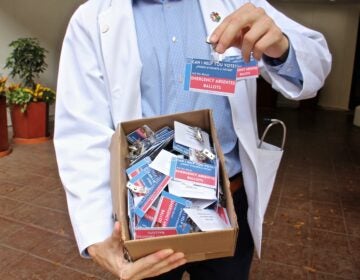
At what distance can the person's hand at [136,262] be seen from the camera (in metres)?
0.60

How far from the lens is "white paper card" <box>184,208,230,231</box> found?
0.60 metres

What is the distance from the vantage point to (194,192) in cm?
64

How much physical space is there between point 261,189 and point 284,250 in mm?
1655

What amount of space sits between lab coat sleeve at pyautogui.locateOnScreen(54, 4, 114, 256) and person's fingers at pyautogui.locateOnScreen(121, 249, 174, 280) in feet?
0.40

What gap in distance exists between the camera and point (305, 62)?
2.35 ft

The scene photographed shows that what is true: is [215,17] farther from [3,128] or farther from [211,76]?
[3,128]

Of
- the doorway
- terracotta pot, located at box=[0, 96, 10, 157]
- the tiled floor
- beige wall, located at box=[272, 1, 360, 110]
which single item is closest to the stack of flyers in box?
the tiled floor

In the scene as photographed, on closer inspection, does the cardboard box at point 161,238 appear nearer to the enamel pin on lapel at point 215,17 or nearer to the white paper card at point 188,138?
the white paper card at point 188,138

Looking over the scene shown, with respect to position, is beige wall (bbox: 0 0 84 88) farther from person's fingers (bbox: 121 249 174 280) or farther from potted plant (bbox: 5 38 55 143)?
person's fingers (bbox: 121 249 174 280)

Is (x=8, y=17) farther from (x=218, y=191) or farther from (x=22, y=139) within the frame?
(x=218, y=191)

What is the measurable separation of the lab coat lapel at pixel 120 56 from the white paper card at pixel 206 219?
263mm

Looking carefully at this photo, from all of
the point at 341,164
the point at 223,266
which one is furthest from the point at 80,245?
the point at 341,164

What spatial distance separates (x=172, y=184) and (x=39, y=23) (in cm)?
579

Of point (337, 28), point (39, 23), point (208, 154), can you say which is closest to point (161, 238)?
point (208, 154)
